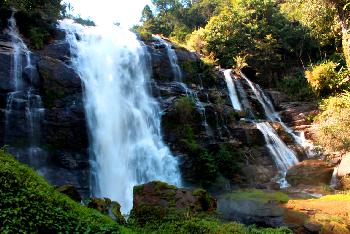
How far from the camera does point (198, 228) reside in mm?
8203

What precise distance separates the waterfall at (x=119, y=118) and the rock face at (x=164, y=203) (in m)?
4.57


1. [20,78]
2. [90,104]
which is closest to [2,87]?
[20,78]

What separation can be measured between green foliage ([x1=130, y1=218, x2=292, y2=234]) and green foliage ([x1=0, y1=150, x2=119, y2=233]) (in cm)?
→ 172

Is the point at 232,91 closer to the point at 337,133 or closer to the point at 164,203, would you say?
the point at 337,133

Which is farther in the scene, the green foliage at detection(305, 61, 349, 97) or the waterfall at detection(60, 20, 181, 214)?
the green foliage at detection(305, 61, 349, 97)

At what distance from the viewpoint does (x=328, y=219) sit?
9422 millimetres

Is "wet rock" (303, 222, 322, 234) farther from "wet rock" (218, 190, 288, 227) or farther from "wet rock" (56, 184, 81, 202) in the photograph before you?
"wet rock" (56, 184, 81, 202)

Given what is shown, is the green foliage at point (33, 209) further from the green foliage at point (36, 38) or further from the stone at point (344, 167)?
the green foliage at point (36, 38)

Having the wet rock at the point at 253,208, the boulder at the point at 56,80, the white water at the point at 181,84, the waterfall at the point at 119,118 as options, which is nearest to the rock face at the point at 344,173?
the wet rock at the point at 253,208

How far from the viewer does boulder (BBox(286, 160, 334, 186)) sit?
621 inches

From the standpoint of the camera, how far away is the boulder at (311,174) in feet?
51.8

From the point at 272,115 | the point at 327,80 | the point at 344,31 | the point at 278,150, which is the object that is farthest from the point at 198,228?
the point at 327,80

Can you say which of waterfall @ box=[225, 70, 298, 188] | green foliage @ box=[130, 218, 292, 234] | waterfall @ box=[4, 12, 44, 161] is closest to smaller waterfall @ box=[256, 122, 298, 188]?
waterfall @ box=[225, 70, 298, 188]

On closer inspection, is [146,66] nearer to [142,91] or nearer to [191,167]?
[142,91]
